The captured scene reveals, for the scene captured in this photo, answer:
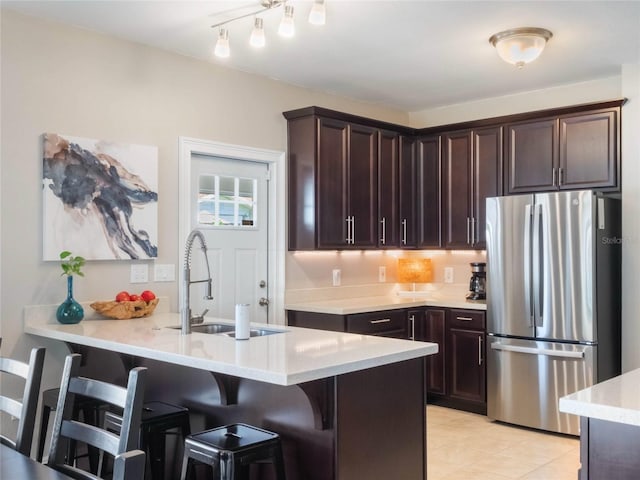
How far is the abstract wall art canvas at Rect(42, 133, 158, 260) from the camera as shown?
3514 millimetres

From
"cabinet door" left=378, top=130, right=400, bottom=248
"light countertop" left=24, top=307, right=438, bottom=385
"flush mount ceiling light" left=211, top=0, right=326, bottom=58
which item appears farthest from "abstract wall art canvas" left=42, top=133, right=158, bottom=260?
"cabinet door" left=378, top=130, right=400, bottom=248

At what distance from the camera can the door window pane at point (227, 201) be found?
4.36 meters

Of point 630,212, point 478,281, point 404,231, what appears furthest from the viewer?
point 404,231

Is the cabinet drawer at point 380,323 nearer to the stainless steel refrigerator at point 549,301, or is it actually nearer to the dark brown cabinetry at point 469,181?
the stainless steel refrigerator at point 549,301

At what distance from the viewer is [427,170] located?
5.54 meters

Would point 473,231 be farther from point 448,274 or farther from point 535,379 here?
point 535,379

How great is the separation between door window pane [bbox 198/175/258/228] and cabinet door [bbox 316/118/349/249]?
1.64 ft

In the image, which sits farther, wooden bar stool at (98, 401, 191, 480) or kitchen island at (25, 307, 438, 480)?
wooden bar stool at (98, 401, 191, 480)

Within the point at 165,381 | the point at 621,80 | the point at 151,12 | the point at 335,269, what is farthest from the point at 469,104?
the point at 165,381

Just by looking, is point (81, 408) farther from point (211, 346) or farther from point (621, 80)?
point (621, 80)

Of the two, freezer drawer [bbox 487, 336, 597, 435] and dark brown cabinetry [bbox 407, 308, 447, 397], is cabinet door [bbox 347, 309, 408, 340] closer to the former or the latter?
dark brown cabinetry [bbox 407, 308, 447, 397]

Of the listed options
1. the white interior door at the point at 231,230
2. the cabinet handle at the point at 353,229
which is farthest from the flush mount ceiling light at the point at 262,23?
the cabinet handle at the point at 353,229

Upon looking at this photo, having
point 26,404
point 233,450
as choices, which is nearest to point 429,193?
point 233,450

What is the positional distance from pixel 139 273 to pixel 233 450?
1954 millimetres
